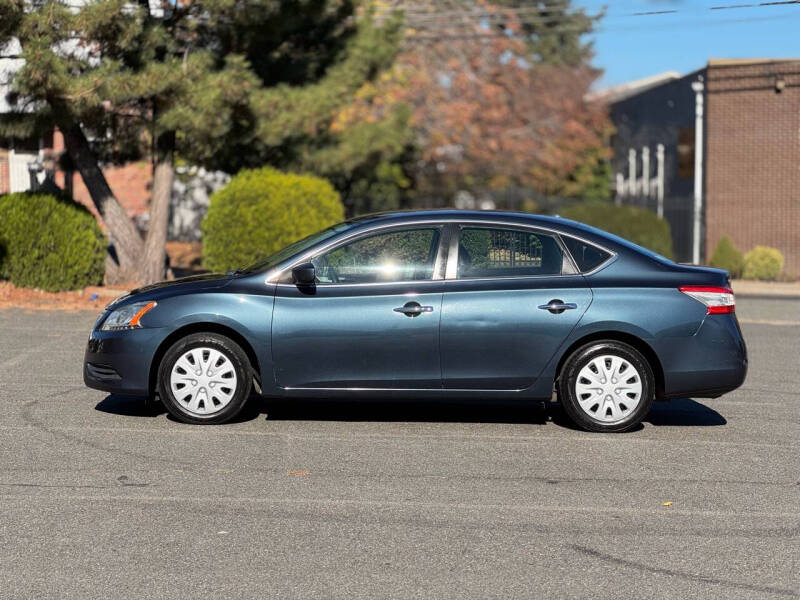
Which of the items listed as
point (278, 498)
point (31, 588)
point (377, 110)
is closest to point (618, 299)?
point (278, 498)

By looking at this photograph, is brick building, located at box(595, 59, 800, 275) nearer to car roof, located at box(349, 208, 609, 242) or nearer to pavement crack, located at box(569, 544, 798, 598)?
car roof, located at box(349, 208, 609, 242)

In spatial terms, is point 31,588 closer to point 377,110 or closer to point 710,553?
point 710,553

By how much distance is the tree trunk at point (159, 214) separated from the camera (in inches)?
786

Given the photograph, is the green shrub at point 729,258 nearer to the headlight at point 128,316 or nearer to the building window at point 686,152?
the building window at point 686,152

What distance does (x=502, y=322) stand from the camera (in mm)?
8617

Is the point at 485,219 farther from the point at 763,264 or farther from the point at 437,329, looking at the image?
the point at 763,264

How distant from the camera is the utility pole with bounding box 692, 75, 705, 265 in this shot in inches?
1236

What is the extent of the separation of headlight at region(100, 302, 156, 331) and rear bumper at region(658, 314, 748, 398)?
12.6 ft

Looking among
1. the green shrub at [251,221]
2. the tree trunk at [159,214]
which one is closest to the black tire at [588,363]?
the green shrub at [251,221]

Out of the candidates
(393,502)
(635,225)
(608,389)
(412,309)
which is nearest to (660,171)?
(635,225)

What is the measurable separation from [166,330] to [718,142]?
24.7 metres

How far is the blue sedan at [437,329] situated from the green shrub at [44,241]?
33.0 ft

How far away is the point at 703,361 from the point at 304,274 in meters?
3.02

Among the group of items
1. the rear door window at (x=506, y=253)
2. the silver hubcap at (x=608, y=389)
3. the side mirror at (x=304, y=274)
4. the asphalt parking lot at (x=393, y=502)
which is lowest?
the asphalt parking lot at (x=393, y=502)
